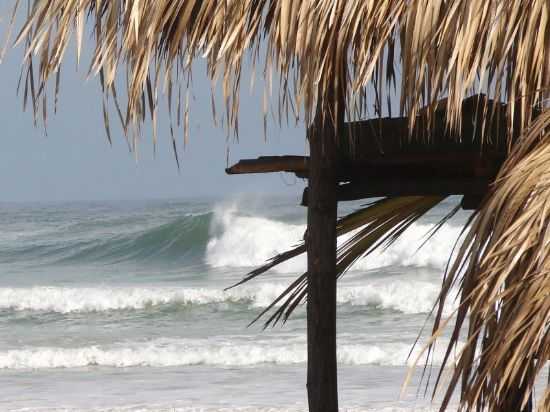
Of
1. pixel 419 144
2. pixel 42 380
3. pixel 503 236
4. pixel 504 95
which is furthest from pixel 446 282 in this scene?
pixel 42 380

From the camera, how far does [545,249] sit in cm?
228

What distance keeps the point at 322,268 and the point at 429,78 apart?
47.7 inches

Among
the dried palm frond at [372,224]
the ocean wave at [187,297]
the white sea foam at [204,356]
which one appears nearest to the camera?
the dried palm frond at [372,224]

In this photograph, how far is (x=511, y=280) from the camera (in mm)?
2361

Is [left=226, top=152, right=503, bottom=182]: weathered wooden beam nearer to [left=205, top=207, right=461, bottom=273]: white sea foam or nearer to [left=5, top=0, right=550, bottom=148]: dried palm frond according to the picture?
[left=5, top=0, right=550, bottom=148]: dried palm frond

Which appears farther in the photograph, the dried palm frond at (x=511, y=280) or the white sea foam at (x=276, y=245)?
the white sea foam at (x=276, y=245)

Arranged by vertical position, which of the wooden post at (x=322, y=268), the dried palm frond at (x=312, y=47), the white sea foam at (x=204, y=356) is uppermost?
the dried palm frond at (x=312, y=47)

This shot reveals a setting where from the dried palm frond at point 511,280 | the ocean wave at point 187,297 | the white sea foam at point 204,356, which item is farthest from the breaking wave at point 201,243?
the dried palm frond at point 511,280

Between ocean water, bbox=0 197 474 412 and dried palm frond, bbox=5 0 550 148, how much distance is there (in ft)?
13.5

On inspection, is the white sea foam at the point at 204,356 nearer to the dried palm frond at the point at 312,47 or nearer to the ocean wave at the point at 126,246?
the dried palm frond at the point at 312,47

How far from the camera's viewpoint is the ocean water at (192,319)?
857 cm

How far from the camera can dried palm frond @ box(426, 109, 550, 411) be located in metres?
2.27

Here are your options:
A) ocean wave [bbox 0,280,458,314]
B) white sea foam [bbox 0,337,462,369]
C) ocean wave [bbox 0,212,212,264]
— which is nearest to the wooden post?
white sea foam [bbox 0,337,462,369]

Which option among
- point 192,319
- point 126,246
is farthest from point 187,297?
point 126,246
